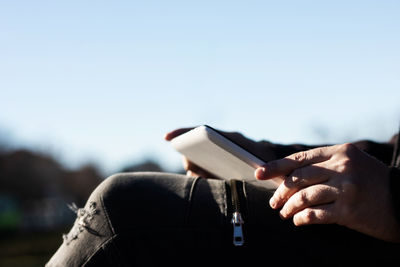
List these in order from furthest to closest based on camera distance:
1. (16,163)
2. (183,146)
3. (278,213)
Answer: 1. (16,163)
2. (183,146)
3. (278,213)

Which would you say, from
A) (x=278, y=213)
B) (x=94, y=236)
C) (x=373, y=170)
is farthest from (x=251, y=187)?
(x=94, y=236)

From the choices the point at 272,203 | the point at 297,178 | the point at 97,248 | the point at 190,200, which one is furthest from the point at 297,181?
the point at 97,248

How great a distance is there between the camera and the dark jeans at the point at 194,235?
159 centimetres

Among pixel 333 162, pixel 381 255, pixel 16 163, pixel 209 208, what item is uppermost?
pixel 333 162

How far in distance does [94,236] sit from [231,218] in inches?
17.3

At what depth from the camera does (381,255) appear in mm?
1688

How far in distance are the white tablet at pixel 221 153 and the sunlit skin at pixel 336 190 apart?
0.08 m

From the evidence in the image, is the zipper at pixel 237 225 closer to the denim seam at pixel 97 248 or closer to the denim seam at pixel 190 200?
the denim seam at pixel 190 200

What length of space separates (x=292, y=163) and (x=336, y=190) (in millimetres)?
163

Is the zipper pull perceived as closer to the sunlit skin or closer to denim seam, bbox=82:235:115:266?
the sunlit skin

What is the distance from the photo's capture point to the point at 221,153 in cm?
177

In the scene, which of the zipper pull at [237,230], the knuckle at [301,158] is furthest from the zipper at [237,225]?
the knuckle at [301,158]

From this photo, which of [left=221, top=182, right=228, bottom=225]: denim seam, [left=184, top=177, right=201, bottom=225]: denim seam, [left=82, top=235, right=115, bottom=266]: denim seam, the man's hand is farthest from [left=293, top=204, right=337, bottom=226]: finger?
[left=82, top=235, right=115, bottom=266]: denim seam

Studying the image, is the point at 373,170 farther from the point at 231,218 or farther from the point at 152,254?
the point at 152,254
